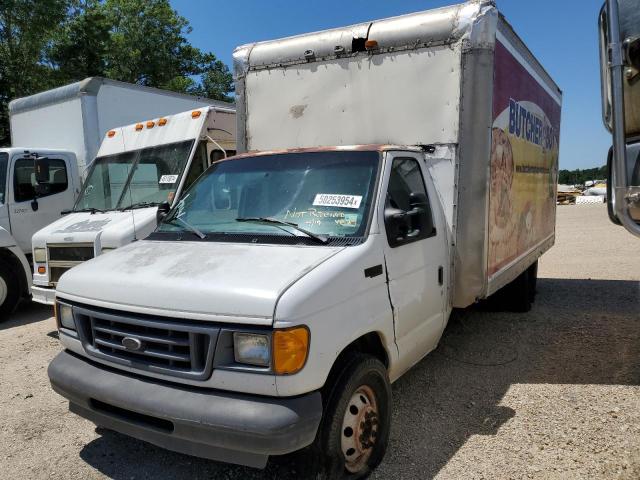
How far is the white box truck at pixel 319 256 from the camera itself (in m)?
2.49

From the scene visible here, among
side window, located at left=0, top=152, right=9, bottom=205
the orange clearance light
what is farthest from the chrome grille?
side window, located at left=0, top=152, right=9, bottom=205

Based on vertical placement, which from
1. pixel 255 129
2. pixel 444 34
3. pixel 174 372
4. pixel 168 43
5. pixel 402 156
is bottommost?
pixel 174 372

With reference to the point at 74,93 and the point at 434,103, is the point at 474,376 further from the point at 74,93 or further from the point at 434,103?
the point at 74,93

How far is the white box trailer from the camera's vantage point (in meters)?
8.44

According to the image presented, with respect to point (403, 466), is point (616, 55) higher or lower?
higher

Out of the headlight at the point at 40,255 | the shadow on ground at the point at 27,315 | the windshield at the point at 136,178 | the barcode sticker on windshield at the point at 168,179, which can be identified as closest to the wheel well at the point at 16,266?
the shadow on ground at the point at 27,315

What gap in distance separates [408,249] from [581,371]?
2468 mm

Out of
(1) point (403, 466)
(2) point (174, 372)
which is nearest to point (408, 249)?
(1) point (403, 466)

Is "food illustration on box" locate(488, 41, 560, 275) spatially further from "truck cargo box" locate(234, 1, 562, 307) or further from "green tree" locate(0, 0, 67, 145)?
"green tree" locate(0, 0, 67, 145)

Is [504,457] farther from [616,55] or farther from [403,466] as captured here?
[616,55]

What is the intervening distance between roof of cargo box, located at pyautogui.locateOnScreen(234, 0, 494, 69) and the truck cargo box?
10 millimetres

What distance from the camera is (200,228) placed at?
3.58 m

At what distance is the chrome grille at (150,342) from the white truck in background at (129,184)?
283cm

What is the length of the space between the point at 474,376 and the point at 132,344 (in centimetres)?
316
